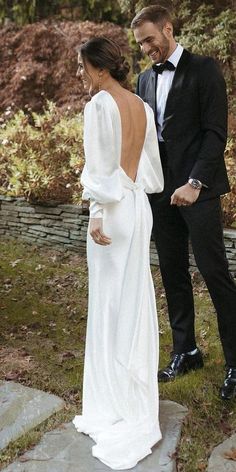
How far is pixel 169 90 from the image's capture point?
3.58 meters

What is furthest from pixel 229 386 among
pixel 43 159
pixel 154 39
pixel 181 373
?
pixel 43 159

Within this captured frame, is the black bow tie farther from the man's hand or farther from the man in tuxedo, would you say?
the man's hand

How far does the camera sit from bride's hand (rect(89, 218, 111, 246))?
10.1 feet

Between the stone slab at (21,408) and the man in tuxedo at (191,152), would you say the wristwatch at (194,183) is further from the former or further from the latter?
the stone slab at (21,408)

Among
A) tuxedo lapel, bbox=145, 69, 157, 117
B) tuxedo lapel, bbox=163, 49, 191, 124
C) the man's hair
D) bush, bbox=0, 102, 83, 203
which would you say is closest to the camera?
the man's hair

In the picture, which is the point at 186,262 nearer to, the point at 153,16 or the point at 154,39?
the point at 154,39

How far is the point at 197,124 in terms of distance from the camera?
357cm

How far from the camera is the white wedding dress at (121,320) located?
3.07 metres

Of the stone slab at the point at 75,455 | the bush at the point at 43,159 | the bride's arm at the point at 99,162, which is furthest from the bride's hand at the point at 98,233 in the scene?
the bush at the point at 43,159

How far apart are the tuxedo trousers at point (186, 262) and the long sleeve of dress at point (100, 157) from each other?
709 millimetres

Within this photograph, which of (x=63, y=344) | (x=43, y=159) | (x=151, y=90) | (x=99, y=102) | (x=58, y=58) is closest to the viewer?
(x=99, y=102)

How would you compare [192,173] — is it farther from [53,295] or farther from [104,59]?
[53,295]

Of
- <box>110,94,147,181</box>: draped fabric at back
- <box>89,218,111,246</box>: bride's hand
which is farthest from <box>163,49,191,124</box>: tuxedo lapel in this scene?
<box>89,218,111,246</box>: bride's hand

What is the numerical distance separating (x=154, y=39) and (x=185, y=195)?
851 mm
